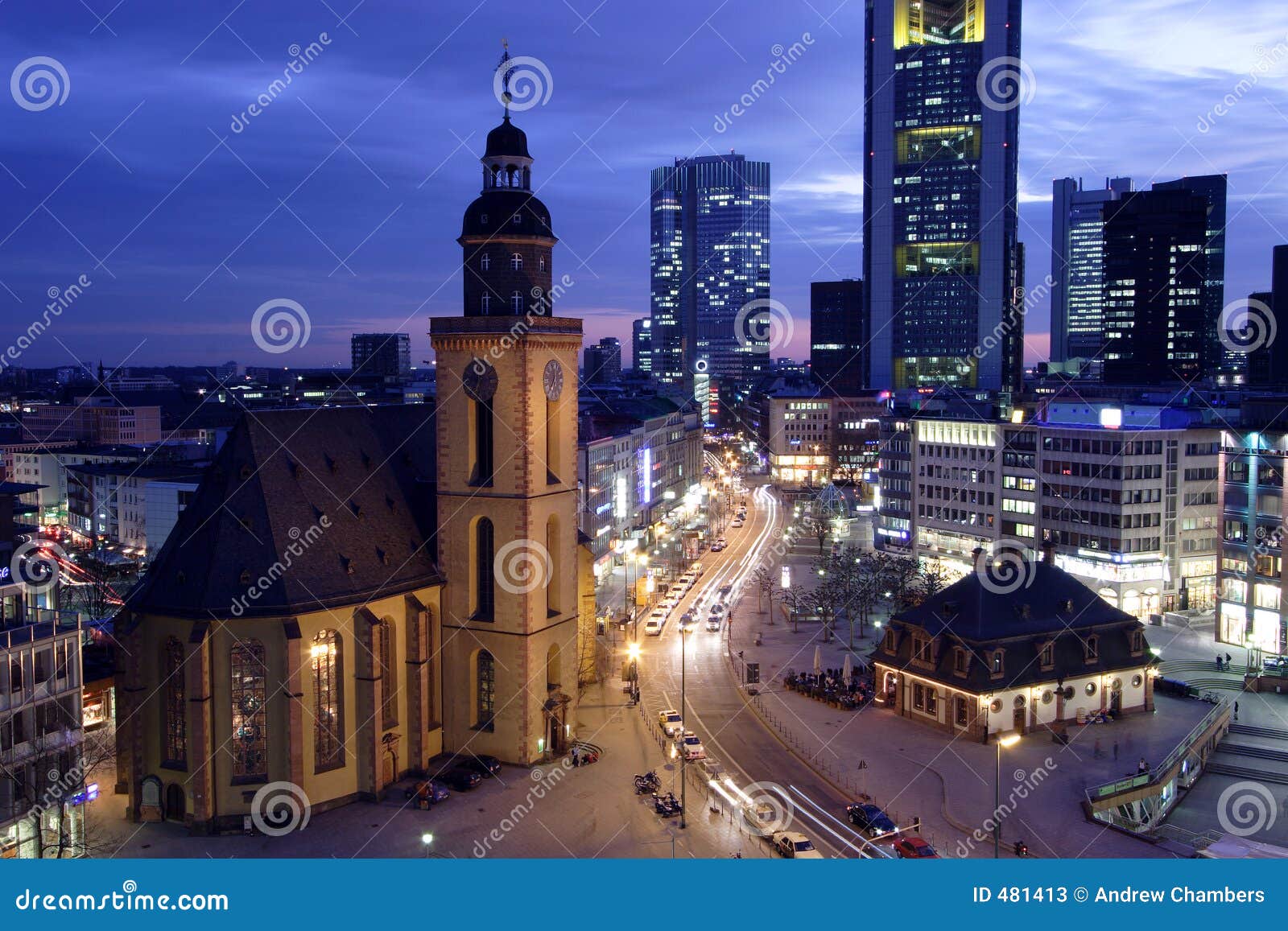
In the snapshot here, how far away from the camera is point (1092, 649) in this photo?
60.0 meters

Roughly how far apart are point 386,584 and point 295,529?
181 inches

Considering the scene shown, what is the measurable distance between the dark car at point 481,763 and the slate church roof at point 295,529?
25.4 ft

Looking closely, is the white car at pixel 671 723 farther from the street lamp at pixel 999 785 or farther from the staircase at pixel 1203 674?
the staircase at pixel 1203 674

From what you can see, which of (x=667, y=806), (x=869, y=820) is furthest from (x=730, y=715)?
(x=869, y=820)

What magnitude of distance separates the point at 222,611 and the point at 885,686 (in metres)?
35.0

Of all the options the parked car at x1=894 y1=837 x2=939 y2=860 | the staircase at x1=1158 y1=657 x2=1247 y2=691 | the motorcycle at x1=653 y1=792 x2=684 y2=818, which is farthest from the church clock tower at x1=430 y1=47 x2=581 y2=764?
the staircase at x1=1158 y1=657 x2=1247 y2=691

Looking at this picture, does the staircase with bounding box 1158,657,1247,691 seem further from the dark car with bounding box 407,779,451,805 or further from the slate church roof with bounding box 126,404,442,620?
the slate church roof with bounding box 126,404,442,620

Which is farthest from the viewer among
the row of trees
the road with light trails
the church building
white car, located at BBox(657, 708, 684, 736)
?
the row of trees

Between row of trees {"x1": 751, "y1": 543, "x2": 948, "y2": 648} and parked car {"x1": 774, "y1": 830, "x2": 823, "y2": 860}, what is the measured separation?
1471 inches

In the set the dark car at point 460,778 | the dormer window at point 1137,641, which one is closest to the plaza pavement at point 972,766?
the dormer window at point 1137,641

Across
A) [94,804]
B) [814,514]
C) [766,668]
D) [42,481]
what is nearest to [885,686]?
[766,668]

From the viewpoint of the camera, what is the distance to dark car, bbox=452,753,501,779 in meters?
48.2

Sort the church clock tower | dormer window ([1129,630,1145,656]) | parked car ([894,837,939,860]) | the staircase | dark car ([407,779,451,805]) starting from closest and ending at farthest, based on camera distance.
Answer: parked car ([894,837,939,860]) < dark car ([407,779,451,805]) < the church clock tower < dormer window ([1129,630,1145,656]) < the staircase

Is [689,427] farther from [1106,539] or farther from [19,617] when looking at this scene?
[19,617]
